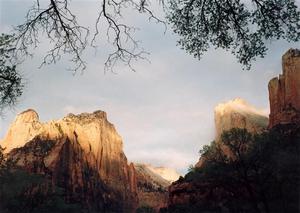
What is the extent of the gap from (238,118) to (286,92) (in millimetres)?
49415

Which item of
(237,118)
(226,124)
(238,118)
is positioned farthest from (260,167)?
(226,124)

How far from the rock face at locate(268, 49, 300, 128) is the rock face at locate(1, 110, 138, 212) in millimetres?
70538

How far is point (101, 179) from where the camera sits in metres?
189

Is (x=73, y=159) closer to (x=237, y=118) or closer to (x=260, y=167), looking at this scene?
(x=237, y=118)

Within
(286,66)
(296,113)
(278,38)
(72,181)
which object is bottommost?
Result: (278,38)

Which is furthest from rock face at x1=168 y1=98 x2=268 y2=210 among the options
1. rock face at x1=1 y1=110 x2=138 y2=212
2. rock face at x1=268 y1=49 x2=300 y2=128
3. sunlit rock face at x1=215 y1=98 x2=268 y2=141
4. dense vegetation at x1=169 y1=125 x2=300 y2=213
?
rock face at x1=1 y1=110 x2=138 y2=212

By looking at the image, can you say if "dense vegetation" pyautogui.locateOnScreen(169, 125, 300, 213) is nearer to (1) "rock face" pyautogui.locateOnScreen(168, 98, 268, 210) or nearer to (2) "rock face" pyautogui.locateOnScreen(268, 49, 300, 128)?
(1) "rock face" pyautogui.locateOnScreen(168, 98, 268, 210)

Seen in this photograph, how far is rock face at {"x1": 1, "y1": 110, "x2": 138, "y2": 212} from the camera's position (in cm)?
15700

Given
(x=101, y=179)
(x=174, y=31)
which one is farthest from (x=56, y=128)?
(x=174, y=31)

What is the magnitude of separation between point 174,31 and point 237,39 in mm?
1496

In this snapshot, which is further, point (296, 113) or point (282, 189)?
point (296, 113)

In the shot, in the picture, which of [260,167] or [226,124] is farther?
[226,124]

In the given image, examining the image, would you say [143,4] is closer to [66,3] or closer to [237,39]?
[66,3]

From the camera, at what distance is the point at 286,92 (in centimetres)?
12781
